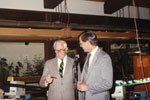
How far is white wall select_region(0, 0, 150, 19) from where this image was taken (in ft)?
18.5

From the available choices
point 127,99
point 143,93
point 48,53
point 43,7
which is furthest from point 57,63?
point 48,53

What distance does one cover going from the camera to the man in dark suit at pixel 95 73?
2.22m

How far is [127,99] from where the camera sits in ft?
12.4

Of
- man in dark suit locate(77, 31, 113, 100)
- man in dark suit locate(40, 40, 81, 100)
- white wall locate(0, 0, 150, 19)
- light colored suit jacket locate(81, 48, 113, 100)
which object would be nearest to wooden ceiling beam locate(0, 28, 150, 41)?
man in dark suit locate(40, 40, 81, 100)

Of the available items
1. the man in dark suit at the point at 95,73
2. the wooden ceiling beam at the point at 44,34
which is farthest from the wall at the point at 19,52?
the man in dark suit at the point at 95,73

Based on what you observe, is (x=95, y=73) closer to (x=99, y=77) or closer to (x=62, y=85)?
(x=99, y=77)

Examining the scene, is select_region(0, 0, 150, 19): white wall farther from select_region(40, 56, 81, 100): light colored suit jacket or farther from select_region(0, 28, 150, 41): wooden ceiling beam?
select_region(40, 56, 81, 100): light colored suit jacket

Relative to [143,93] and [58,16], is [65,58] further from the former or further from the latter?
[58,16]

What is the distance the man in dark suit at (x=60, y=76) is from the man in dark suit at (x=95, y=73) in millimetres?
484

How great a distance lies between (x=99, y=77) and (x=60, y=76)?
83 centimetres

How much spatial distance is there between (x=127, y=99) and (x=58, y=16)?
133 inches

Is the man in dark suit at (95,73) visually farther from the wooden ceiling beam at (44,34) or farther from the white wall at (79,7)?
the white wall at (79,7)

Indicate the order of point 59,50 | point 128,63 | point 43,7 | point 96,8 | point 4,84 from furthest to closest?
point 128,63 < point 96,8 < point 43,7 < point 4,84 < point 59,50

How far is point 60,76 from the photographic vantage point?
→ 9.68 feet
